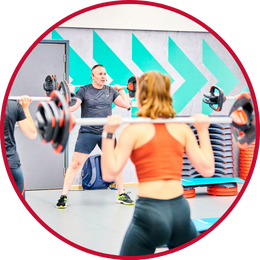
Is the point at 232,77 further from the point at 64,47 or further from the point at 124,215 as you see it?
the point at 124,215

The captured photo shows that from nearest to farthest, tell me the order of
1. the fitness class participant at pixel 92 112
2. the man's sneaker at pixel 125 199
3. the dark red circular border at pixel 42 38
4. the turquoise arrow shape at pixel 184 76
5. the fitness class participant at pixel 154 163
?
the fitness class participant at pixel 154 163
the dark red circular border at pixel 42 38
the fitness class participant at pixel 92 112
the man's sneaker at pixel 125 199
the turquoise arrow shape at pixel 184 76

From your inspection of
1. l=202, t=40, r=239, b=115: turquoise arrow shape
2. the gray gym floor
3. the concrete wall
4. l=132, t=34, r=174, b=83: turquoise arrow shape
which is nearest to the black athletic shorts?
the gray gym floor

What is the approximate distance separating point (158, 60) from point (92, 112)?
162cm

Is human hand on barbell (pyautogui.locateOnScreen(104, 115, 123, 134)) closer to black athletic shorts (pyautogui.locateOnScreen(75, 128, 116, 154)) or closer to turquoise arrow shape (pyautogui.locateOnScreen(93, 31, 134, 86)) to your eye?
black athletic shorts (pyautogui.locateOnScreen(75, 128, 116, 154))

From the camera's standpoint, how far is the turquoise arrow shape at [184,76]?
4.83 metres

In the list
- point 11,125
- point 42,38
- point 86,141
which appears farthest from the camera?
point 86,141

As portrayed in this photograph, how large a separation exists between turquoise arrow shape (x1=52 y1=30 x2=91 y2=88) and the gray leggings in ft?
10.7

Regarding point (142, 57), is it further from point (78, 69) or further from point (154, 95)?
point (154, 95)

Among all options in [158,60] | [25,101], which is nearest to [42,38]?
[25,101]

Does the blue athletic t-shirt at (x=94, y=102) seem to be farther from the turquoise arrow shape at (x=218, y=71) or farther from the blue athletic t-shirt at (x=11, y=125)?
the turquoise arrow shape at (x=218, y=71)

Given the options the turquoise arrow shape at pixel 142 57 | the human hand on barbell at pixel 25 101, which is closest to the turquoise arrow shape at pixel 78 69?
the turquoise arrow shape at pixel 142 57

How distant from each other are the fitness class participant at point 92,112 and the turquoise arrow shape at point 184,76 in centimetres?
138

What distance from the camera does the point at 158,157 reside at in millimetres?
1429

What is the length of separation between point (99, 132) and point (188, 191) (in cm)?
123
